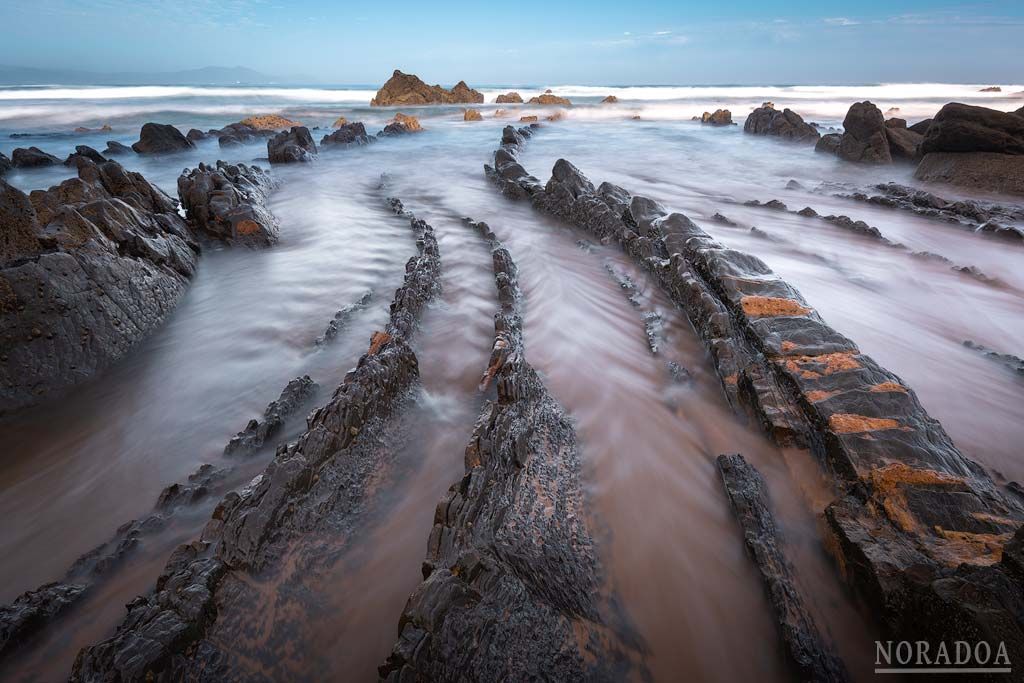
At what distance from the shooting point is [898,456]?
235 cm

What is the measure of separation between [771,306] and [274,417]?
3.86 m

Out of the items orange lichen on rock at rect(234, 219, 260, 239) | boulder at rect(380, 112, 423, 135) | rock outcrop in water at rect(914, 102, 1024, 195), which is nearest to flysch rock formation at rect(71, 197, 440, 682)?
orange lichen on rock at rect(234, 219, 260, 239)

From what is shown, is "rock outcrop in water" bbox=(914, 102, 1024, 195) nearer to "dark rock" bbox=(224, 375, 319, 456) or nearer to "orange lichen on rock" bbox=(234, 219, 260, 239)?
"dark rock" bbox=(224, 375, 319, 456)

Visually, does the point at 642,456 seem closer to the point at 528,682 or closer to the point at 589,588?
the point at 589,588

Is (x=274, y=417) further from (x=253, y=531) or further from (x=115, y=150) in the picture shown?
(x=115, y=150)

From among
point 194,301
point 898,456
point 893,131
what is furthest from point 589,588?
point 893,131

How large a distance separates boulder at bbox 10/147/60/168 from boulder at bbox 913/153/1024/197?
84.5ft

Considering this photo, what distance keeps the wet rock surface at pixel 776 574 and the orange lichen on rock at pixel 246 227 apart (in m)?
7.13

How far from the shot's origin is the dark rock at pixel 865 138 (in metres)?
13.7

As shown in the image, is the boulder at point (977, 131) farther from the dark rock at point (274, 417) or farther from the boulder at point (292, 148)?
the boulder at point (292, 148)

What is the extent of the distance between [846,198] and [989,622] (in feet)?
37.8

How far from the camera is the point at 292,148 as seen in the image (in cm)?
1498

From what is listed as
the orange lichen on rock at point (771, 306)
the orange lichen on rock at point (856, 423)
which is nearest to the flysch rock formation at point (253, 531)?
the orange lichen on rock at point (856, 423)

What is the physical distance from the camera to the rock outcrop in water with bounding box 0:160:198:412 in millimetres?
3322
